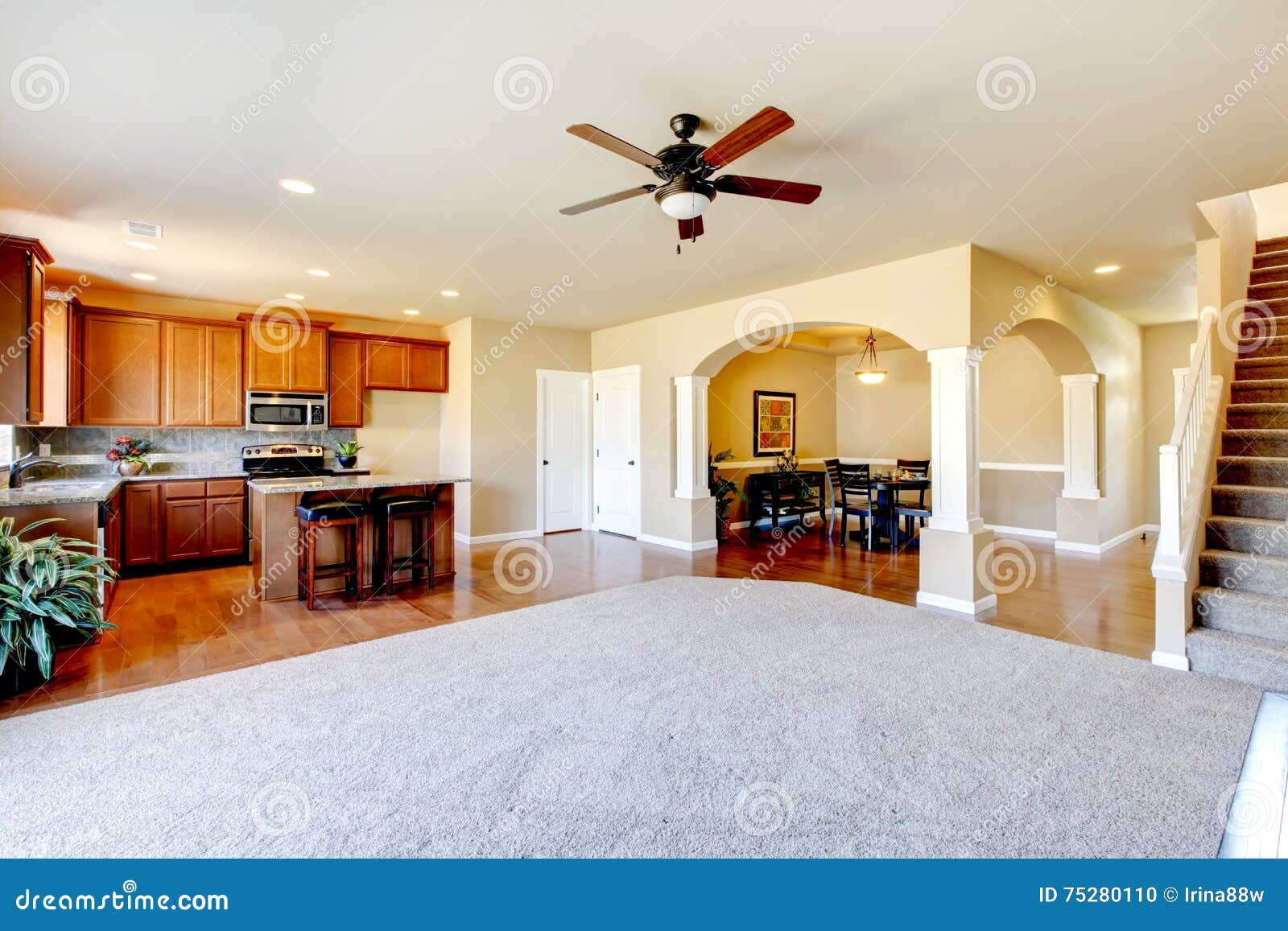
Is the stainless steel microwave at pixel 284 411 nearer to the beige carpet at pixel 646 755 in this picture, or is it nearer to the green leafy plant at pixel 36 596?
the green leafy plant at pixel 36 596

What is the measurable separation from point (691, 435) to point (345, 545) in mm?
3578

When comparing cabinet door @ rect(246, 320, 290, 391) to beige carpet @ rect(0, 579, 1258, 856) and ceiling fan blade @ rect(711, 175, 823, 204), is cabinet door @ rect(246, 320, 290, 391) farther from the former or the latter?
ceiling fan blade @ rect(711, 175, 823, 204)

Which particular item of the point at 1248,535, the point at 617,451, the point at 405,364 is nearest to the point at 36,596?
the point at 405,364

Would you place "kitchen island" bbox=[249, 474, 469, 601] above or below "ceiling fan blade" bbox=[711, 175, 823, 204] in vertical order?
below

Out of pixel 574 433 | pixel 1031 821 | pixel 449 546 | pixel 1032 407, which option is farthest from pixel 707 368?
pixel 1031 821

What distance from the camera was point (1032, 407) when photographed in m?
7.41

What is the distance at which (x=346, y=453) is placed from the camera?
22.1 feet

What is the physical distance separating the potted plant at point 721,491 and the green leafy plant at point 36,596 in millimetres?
5451

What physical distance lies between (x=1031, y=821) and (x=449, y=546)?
4.51 m

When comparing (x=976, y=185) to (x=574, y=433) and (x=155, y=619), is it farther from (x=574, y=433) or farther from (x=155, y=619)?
(x=155, y=619)

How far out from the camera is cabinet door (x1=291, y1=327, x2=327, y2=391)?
6266 millimetres

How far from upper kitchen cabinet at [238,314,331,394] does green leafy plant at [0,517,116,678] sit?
316cm

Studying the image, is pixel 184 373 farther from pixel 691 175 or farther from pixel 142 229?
pixel 691 175

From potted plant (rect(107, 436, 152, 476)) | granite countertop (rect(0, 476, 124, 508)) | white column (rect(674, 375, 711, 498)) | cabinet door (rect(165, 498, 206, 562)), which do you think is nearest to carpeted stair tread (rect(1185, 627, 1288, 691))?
white column (rect(674, 375, 711, 498))
